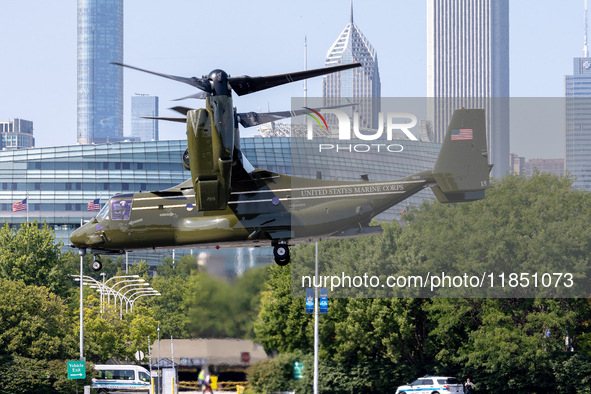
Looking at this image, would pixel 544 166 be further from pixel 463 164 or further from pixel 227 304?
pixel 463 164

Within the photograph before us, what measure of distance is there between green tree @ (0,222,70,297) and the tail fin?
63.1 meters

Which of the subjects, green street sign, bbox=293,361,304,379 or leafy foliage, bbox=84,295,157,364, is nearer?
green street sign, bbox=293,361,304,379

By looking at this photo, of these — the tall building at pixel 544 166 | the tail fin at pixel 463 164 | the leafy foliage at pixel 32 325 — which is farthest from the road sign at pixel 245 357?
the tall building at pixel 544 166

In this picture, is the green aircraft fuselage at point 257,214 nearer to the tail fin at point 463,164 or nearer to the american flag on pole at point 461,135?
the tail fin at point 463,164

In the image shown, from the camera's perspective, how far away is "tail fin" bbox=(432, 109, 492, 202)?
42.1 metres

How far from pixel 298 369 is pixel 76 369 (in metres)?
21.2

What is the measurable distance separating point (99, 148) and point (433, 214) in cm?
13287

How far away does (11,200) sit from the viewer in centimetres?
19825

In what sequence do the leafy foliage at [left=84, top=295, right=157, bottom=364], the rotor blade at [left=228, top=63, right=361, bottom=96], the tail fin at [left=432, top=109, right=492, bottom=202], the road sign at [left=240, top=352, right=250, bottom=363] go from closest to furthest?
the rotor blade at [left=228, top=63, right=361, bottom=96] < the tail fin at [left=432, top=109, right=492, bottom=202] < the road sign at [left=240, top=352, right=250, bottom=363] < the leafy foliage at [left=84, top=295, right=157, bottom=364]

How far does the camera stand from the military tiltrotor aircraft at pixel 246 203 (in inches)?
1357

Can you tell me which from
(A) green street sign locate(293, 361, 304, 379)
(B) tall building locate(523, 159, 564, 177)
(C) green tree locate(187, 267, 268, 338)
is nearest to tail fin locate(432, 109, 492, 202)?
(C) green tree locate(187, 267, 268, 338)

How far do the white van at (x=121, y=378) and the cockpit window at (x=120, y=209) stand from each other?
165 feet

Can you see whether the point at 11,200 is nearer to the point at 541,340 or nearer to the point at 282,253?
the point at 541,340

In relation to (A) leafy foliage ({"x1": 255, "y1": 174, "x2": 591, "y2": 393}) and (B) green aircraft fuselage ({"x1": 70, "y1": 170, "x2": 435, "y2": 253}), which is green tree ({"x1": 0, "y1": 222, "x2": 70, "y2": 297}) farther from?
(B) green aircraft fuselage ({"x1": 70, "y1": 170, "x2": 435, "y2": 253})
